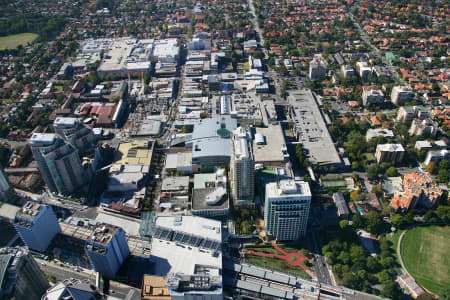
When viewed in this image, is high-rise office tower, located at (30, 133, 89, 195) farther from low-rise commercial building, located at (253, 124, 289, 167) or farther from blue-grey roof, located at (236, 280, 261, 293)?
blue-grey roof, located at (236, 280, 261, 293)

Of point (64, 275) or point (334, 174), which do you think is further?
point (334, 174)

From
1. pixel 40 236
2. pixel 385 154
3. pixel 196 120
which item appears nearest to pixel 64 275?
pixel 40 236

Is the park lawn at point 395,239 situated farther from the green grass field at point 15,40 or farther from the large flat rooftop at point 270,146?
the green grass field at point 15,40

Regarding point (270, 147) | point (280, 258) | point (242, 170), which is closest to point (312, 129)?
point (270, 147)

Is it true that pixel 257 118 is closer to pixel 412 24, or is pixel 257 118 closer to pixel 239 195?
pixel 239 195

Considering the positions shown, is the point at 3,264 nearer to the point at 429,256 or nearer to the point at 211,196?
the point at 211,196

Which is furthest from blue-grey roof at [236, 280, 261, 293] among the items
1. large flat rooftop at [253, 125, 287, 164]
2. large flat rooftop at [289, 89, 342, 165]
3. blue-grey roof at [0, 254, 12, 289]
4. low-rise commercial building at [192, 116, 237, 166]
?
large flat rooftop at [289, 89, 342, 165]
